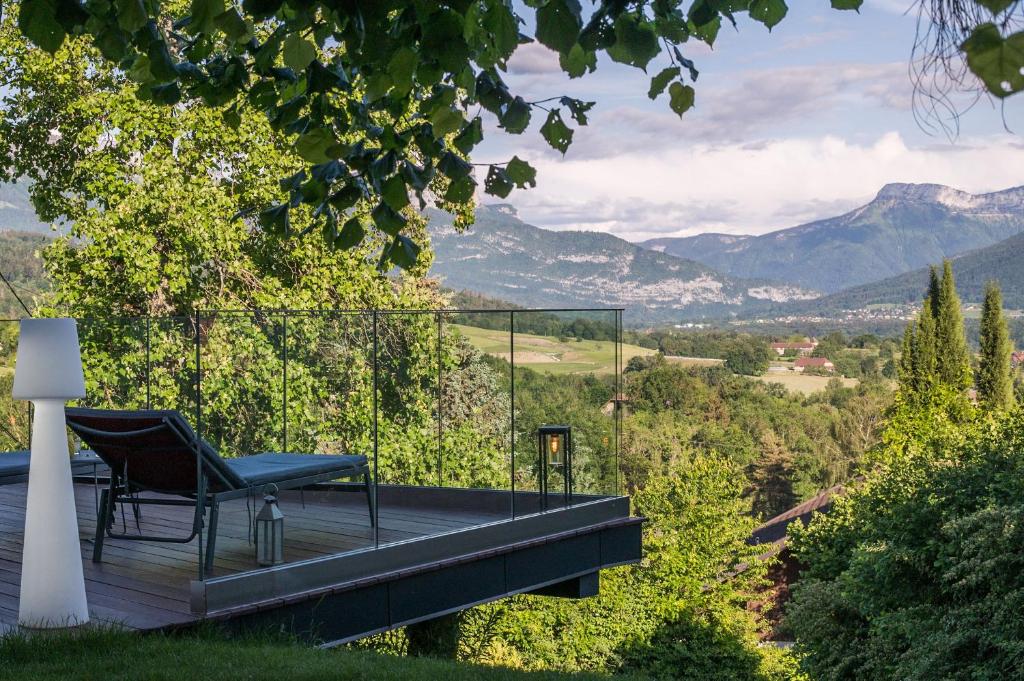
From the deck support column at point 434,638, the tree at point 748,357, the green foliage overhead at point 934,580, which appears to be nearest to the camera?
the deck support column at point 434,638

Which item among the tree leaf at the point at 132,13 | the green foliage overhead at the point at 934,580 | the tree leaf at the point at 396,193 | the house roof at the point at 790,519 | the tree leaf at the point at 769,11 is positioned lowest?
the house roof at the point at 790,519

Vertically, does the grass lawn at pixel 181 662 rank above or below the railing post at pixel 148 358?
below

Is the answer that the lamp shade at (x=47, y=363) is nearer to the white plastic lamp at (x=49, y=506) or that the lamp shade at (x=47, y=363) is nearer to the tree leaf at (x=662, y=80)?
the white plastic lamp at (x=49, y=506)

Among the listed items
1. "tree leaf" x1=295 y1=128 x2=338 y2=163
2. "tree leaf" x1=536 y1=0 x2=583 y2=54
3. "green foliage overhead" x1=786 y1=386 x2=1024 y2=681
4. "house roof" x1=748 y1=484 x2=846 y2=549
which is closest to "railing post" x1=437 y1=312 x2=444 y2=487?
"tree leaf" x1=295 y1=128 x2=338 y2=163

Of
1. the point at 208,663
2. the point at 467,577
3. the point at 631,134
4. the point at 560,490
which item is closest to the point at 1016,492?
the point at 560,490

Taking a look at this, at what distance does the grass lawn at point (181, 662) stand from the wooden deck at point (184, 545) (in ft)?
0.85

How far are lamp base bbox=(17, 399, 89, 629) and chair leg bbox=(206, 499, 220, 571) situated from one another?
74cm

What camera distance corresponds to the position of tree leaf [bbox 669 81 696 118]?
3227 millimetres

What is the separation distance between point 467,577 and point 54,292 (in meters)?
11.1

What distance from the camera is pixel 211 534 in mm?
5422

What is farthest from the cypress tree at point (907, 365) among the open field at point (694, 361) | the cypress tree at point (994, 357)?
the open field at point (694, 361)

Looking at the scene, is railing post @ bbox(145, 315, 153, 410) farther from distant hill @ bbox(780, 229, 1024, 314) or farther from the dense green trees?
distant hill @ bbox(780, 229, 1024, 314)

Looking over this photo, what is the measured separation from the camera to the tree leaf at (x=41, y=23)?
2.48 m

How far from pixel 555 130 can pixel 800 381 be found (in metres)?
59.2
